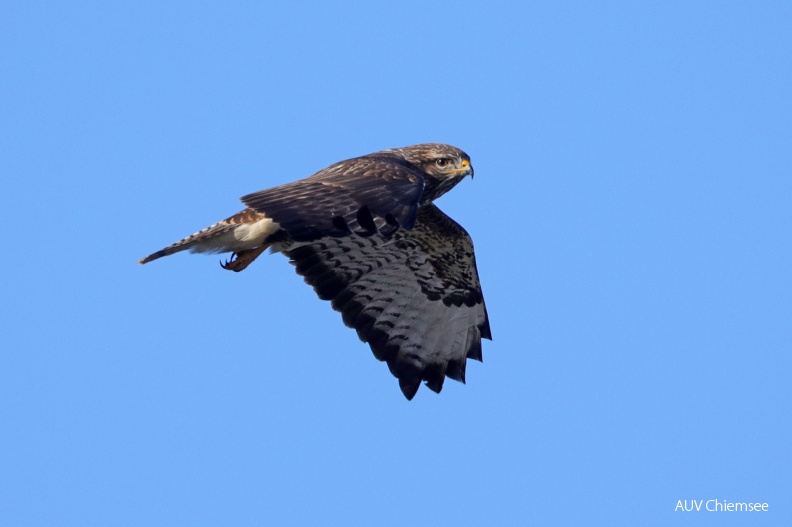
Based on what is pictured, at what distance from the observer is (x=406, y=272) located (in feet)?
38.3

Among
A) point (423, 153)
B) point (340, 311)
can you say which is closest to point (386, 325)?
point (340, 311)

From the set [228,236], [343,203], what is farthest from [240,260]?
[343,203]

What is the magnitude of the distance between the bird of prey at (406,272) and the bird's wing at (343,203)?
1.25 meters

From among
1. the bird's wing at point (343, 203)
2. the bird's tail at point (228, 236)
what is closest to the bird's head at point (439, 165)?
the bird's tail at point (228, 236)

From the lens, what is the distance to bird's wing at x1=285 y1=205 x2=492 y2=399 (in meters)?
11.3

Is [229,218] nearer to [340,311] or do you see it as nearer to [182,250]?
[182,250]

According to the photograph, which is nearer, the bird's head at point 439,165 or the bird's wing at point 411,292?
the bird's head at point 439,165

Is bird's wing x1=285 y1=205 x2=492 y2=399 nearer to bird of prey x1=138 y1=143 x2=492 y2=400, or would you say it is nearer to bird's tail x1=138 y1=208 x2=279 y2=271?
bird of prey x1=138 y1=143 x2=492 y2=400

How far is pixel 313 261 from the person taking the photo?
11.4 m

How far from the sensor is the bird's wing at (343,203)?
8.04 m

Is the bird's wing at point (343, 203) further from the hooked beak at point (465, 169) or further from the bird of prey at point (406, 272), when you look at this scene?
the hooked beak at point (465, 169)

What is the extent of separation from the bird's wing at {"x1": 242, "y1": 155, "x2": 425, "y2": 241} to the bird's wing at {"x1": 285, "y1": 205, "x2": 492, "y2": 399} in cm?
227

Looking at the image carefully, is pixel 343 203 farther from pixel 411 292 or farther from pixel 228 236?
pixel 411 292

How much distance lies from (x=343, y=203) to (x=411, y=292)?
3.42 m
